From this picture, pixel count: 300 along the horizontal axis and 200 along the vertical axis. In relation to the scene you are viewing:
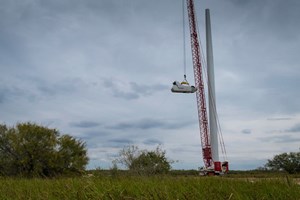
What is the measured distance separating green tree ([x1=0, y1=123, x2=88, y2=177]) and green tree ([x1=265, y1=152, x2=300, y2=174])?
41.8 meters

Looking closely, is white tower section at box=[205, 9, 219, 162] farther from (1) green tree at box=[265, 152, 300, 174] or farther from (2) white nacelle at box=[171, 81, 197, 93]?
(1) green tree at box=[265, 152, 300, 174]

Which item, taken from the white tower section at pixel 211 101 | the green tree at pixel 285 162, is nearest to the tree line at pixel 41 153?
the white tower section at pixel 211 101

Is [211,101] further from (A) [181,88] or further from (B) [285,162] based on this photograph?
(B) [285,162]

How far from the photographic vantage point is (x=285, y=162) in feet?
256

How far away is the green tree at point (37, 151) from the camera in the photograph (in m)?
50.0

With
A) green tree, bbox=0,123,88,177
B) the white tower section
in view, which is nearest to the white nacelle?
the white tower section

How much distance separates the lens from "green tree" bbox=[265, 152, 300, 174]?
7627cm

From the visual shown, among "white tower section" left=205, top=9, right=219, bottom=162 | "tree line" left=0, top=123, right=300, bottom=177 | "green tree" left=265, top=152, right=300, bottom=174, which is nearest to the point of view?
"tree line" left=0, top=123, right=300, bottom=177

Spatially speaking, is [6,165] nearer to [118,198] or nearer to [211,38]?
[211,38]

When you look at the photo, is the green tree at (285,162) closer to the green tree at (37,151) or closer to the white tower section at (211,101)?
the white tower section at (211,101)

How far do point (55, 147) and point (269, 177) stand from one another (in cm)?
4560

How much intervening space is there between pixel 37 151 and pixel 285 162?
165 ft

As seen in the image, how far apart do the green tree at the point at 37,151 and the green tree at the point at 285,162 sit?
41817 millimetres

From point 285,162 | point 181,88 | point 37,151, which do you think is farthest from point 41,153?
point 285,162
